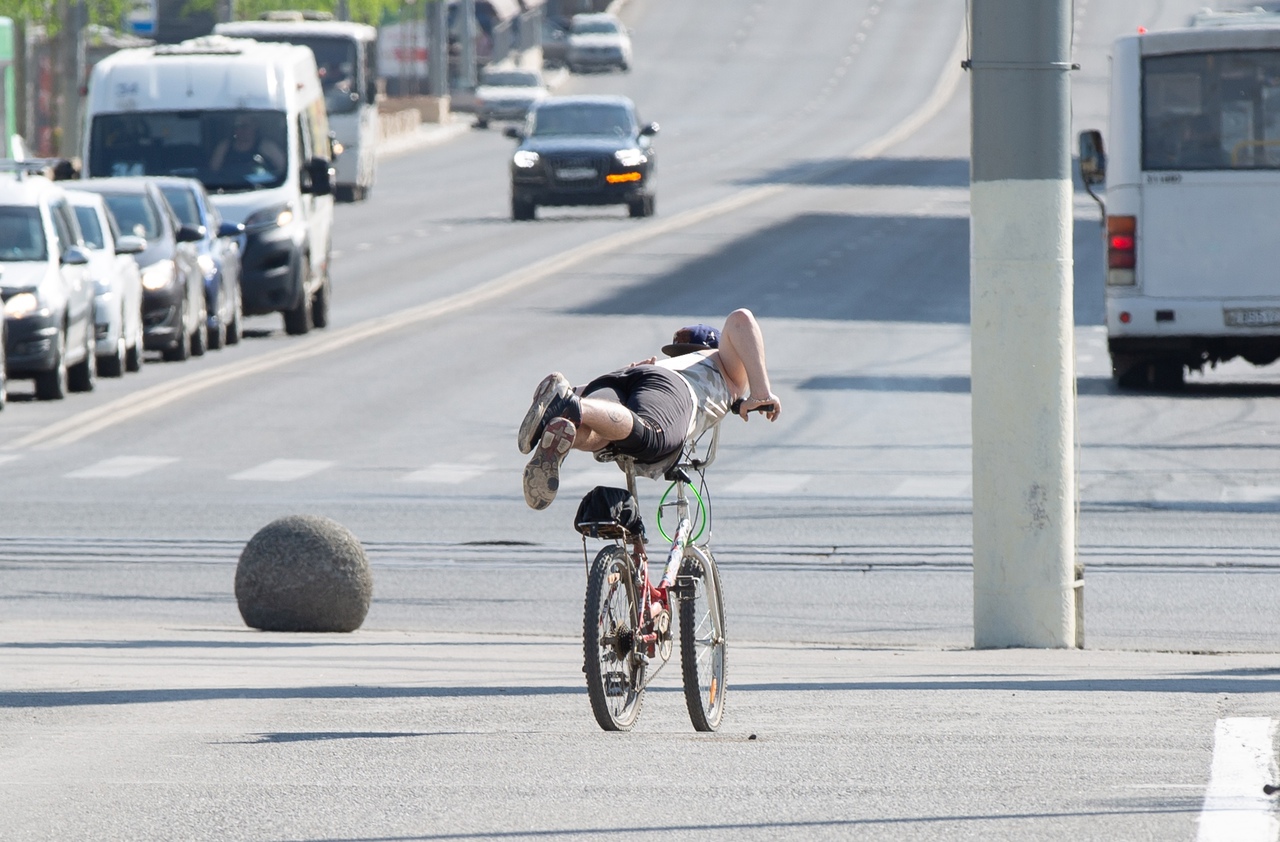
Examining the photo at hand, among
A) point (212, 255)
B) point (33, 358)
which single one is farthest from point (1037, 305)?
point (212, 255)

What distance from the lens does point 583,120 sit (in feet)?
154

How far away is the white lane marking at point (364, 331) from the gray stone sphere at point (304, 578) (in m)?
8.34

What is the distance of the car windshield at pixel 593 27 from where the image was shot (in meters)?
95.8

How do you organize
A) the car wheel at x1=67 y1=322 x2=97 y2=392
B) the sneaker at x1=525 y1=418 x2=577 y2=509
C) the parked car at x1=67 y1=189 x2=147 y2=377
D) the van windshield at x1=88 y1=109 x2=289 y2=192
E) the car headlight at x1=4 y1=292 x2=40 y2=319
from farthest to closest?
the van windshield at x1=88 y1=109 x2=289 y2=192 < the parked car at x1=67 y1=189 x2=147 y2=377 < the car wheel at x1=67 y1=322 x2=97 y2=392 < the car headlight at x1=4 y1=292 x2=40 y2=319 < the sneaker at x1=525 y1=418 x2=577 y2=509

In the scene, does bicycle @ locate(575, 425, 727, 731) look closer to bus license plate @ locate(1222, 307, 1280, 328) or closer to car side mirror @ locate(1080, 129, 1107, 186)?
car side mirror @ locate(1080, 129, 1107, 186)

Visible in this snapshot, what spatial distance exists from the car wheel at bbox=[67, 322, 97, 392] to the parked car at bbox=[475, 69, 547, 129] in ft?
179

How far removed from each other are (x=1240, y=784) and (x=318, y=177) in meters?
23.0

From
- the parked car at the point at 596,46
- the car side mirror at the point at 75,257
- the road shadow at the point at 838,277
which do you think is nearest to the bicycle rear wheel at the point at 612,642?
the car side mirror at the point at 75,257

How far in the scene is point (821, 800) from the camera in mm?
6691

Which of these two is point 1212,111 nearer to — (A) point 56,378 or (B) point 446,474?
(B) point 446,474

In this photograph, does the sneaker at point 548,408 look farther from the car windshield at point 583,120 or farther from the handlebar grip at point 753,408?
the car windshield at point 583,120

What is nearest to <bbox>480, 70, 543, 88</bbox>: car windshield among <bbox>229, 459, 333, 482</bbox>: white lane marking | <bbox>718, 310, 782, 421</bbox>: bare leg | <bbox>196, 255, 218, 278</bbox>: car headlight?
<bbox>196, 255, 218, 278</bbox>: car headlight

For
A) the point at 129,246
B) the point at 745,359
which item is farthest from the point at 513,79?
the point at 745,359

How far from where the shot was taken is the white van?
1145 inches
